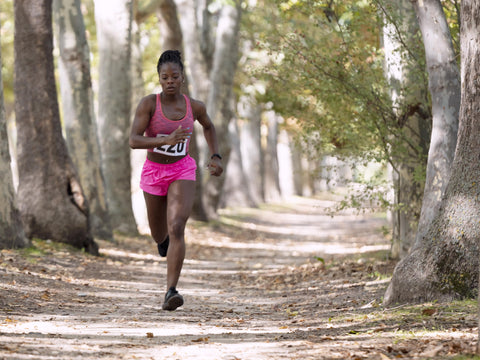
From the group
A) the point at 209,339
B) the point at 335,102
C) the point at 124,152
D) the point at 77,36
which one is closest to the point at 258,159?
the point at 124,152

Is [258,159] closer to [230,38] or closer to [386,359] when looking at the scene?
[230,38]

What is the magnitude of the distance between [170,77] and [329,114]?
13.7 ft

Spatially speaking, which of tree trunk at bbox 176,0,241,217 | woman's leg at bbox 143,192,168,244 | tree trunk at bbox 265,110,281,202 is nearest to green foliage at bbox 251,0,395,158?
woman's leg at bbox 143,192,168,244

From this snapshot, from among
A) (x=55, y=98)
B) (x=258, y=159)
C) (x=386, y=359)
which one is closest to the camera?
(x=386, y=359)

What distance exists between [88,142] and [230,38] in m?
9.10

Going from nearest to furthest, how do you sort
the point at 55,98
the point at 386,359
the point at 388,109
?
the point at 386,359
the point at 388,109
the point at 55,98

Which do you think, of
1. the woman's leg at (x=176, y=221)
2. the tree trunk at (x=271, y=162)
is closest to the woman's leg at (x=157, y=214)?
the woman's leg at (x=176, y=221)

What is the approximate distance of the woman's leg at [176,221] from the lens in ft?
22.4

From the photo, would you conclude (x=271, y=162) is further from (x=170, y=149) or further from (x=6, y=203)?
(x=170, y=149)

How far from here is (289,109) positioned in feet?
39.6

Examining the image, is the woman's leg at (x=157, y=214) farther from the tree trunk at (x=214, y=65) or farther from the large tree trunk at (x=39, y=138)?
the tree trunk at (x=214, y=65)

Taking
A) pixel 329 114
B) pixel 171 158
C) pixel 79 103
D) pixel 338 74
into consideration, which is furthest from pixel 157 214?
pixel 79 103

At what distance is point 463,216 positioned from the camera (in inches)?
237

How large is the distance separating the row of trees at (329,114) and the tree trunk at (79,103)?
0.02 m
